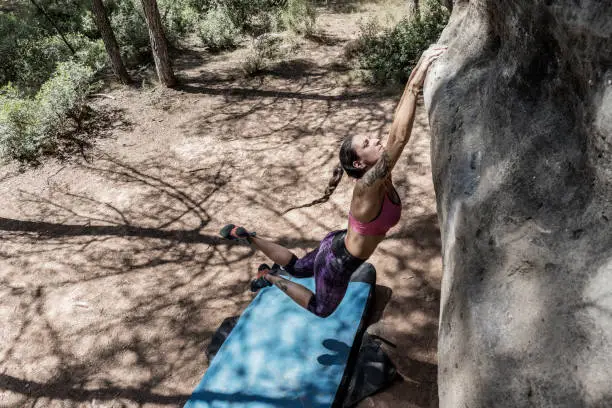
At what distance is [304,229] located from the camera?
17.1 ft

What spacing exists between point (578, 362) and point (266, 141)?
19.7ft

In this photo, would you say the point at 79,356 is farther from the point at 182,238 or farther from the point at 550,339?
the point at 550,339

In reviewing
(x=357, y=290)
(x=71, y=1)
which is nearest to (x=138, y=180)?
(x=357, y=290)

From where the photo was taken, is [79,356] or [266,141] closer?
[79,356]

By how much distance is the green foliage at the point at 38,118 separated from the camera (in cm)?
754

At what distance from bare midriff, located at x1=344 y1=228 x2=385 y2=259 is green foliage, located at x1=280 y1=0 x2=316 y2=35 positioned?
28.8 feet

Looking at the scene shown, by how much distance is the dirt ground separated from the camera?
3.98 meters

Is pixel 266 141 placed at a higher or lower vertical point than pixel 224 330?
higher

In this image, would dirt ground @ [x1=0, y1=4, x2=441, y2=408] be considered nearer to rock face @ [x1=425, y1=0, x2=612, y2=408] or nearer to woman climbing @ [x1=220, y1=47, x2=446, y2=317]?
woman climbing @ [x1=220, y1=47, x2=446, y2=317]

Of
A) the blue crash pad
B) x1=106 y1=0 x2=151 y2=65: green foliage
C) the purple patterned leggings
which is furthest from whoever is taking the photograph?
x1=106 y1=0 x2=151 y2=65: green foliage

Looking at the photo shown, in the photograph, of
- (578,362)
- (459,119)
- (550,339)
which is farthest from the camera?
(459,119)

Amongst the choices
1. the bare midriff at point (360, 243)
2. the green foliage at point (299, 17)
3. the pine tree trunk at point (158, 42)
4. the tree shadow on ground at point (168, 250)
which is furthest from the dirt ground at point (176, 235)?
the green foliage at point (299, 17)

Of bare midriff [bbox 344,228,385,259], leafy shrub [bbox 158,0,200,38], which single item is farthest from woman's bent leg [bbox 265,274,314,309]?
leafy shrub [bbox 158,0,200,38]

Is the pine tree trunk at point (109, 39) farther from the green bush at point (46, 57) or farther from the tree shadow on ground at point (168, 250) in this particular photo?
the tree shadow on ground at point (168, 250)
